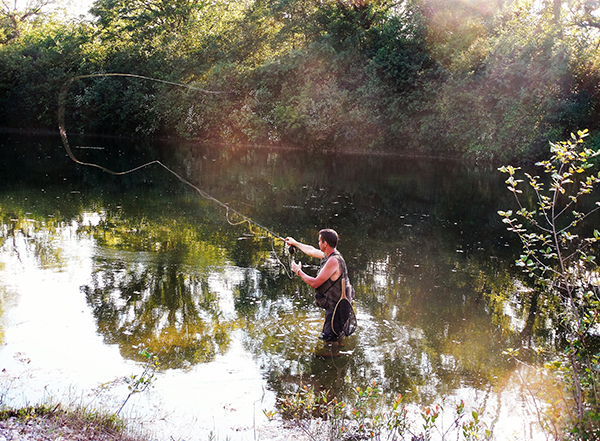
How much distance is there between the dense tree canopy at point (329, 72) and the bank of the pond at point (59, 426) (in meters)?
25.9

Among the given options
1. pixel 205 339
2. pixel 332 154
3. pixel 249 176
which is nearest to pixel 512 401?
pixel 205 339

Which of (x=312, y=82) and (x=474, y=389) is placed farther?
(x=312, y=82)

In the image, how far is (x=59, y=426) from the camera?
15.0 feet

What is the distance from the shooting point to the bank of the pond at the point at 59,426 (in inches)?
171

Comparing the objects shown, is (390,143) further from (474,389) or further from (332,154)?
(474,389)

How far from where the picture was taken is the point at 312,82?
36.6 m

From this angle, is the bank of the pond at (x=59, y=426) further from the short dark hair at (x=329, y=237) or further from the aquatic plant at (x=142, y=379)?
the short dark hair at (x=329, y=237)

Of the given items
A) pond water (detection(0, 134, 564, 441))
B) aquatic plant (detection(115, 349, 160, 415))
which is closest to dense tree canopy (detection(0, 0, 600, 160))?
pond water (detection(0, 134, 564, 441))

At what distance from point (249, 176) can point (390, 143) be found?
584 inches

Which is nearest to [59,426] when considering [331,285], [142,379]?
[142,379]

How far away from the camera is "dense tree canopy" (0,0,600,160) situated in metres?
30.2

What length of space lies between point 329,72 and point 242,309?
1185 inches

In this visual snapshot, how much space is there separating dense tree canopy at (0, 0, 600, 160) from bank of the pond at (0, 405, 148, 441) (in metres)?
25.9

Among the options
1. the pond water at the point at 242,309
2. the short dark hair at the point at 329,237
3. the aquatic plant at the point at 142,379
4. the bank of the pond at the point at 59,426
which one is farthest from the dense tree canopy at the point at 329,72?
the bank of the pond at the point at 59,426
